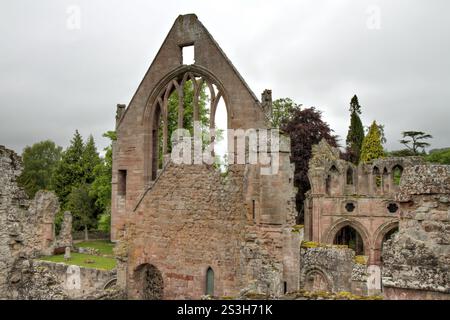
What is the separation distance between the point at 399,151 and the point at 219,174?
42386 mm

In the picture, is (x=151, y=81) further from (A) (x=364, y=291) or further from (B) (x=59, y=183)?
(B) (x=59, y=183)

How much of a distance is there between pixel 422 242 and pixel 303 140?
1050 inches

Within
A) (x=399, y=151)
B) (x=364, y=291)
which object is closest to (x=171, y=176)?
(x=364, y=291)

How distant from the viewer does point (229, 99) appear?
37.4 feet

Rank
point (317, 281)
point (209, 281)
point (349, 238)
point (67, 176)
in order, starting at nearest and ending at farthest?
point (209, 281), point (317, 281), point (349, 238), point (67, 176)

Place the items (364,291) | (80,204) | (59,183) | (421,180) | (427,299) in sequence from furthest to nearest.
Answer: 1. (59,183)
2. (80,204)
3. (364,291)
4. (421,180)
5. (427,299)

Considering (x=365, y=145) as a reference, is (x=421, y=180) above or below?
below

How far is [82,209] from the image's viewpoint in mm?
34375

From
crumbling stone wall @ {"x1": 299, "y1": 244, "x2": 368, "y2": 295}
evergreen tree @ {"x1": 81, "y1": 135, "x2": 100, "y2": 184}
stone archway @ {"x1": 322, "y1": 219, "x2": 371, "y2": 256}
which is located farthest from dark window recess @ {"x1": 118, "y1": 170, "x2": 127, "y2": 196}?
evergreen tree @ {"x1": 81, "y1": 135, "x2": 100, "y2": 184}

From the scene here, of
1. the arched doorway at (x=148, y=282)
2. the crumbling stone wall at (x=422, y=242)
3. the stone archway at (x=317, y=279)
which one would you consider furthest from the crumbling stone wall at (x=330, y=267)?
the crumbling stone wall at (x=422, y=242)

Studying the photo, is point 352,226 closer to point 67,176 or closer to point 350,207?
point 350,207

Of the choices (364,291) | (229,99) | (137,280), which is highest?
(229,99)


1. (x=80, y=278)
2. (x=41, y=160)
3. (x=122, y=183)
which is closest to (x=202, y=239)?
(x=122, y=183)

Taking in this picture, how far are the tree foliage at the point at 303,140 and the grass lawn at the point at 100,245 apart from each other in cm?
1475
